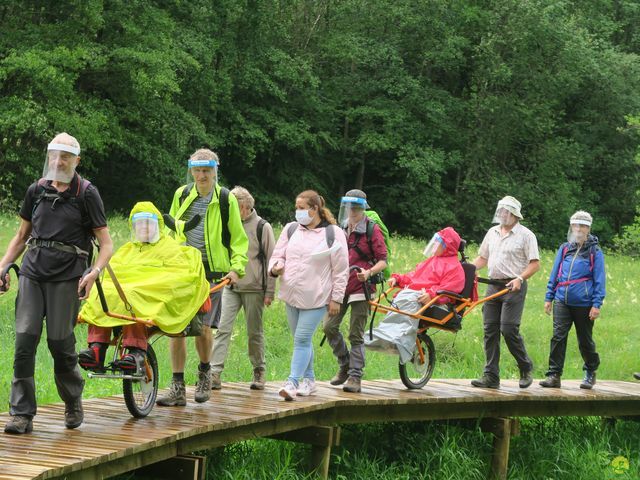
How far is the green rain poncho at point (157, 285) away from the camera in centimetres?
777

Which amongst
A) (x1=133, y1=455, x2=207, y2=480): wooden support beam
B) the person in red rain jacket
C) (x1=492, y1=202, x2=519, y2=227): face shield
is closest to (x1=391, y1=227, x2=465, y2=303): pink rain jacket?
the person in red rain jacket

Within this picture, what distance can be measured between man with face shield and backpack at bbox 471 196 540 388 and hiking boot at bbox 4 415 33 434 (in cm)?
538

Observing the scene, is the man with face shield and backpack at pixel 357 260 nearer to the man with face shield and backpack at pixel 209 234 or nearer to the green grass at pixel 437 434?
the green grass at pixel 437 434

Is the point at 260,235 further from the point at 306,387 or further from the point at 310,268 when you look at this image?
the point at 306,387

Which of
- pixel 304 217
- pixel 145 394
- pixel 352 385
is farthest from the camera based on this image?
pixel 352 385

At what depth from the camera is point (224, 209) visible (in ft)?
28.7

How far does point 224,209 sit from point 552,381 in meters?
5.52

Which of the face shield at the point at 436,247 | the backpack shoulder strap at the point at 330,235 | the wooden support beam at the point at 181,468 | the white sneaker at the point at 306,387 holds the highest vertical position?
the face shield at the point at 436,247

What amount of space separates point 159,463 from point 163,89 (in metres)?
26.8

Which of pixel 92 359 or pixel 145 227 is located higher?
pixel 145 227

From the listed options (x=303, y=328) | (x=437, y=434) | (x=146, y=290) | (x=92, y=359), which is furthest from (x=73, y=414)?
(x=437, y=434)

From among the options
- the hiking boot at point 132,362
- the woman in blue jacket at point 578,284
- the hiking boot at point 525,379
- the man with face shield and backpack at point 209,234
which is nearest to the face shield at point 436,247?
the woman in blue jacket at point 578,284

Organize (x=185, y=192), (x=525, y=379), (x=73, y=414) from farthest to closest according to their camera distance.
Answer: (x=525, y=379), (x=185, y=192), (x=73, y=414)

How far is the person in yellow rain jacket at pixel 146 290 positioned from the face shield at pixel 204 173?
61 cm
